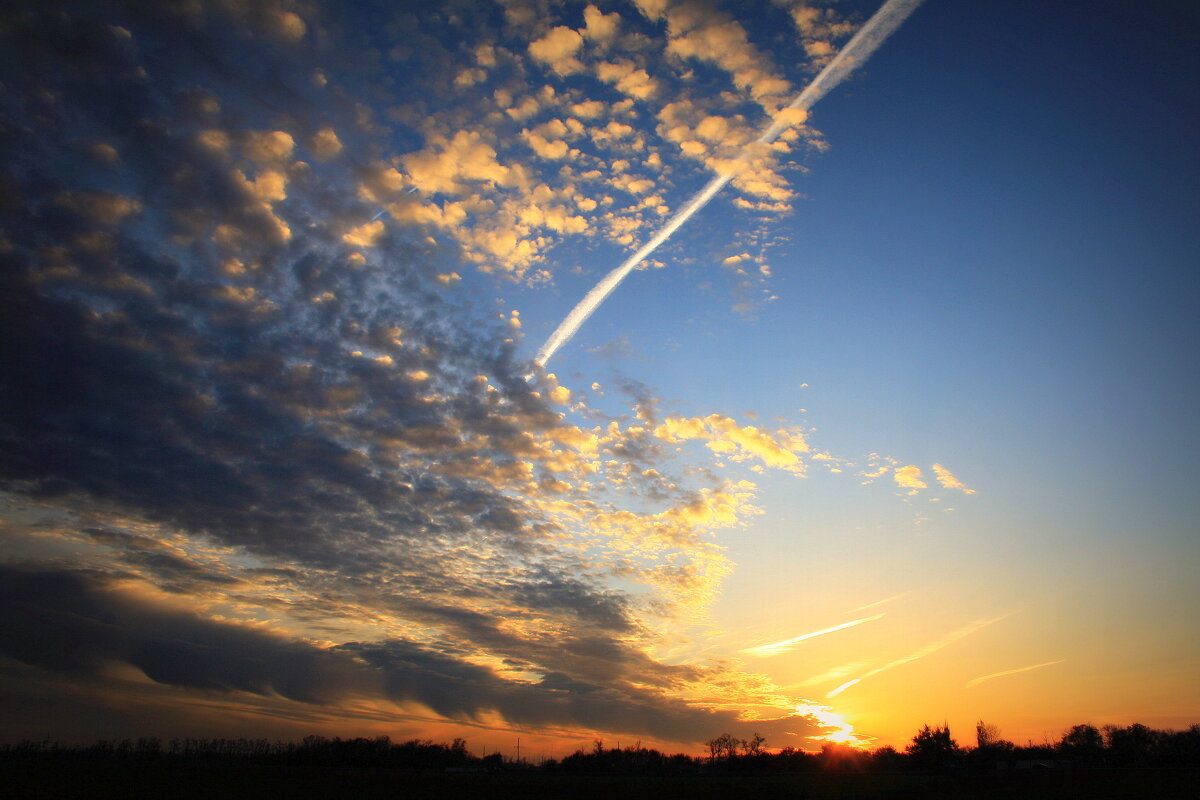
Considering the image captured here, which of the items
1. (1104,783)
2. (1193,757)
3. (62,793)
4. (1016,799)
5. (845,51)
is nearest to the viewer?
(845,51)

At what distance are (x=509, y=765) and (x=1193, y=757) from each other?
159908mm

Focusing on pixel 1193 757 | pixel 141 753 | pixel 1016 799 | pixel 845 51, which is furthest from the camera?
pixel 141 753

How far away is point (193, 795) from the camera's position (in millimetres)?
51875

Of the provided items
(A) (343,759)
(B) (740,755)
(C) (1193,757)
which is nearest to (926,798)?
(C) (1193,757)

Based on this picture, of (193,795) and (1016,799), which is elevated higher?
(1016,799)

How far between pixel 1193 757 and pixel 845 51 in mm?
162671

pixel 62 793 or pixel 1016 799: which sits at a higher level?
pixel 1016 799

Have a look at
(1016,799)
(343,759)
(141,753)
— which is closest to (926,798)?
(1016,799)

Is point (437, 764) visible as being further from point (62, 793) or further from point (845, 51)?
point (845, 51)

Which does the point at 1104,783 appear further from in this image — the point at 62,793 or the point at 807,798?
the point at 62,793

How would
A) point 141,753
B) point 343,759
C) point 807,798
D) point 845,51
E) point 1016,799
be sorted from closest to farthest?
point 845,51
point 1016,799
point 807,798
point 343,759
point 141,753

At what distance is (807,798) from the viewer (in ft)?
194

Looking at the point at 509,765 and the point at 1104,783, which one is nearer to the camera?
the point at 1104,783

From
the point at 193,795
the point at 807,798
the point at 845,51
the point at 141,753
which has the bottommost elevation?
the point at 141,753
